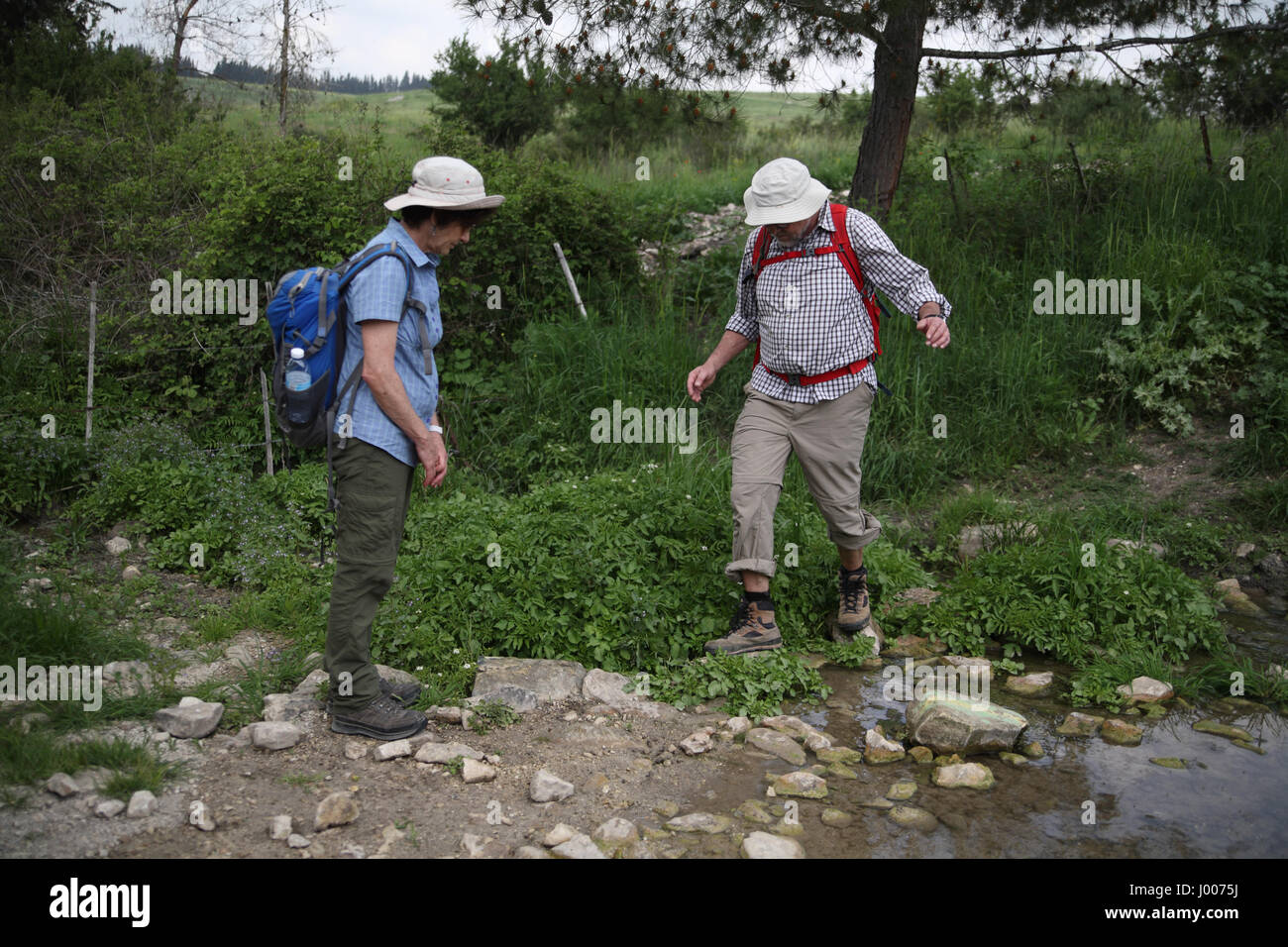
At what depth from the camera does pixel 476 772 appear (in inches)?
146

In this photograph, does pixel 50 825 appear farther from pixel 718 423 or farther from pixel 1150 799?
pixel 718 423

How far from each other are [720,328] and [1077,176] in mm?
4217

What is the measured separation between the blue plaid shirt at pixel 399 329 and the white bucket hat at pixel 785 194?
1524mm

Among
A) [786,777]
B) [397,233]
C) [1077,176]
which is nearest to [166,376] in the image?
[397,233]

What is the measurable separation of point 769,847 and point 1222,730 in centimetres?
237

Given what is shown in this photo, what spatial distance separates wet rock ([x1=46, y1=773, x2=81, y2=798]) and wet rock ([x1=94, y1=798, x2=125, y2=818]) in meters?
0.11

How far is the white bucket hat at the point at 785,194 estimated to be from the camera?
4406 mm

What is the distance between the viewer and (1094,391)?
7949 mm

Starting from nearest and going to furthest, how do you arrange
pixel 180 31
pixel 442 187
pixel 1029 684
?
pixel 442 187 < pixel 1029 684 < pixel 180 31

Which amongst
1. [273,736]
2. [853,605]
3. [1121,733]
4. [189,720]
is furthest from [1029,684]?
[189,720]

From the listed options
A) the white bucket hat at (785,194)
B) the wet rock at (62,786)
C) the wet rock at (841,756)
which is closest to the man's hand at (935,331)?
the white bucket hat at (785,194)

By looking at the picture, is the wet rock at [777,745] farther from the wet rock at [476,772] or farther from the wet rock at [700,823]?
the wet rock at [476,772]

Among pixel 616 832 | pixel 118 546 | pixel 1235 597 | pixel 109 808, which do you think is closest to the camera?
pixel 109 808

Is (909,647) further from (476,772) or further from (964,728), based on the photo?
(476,772)
